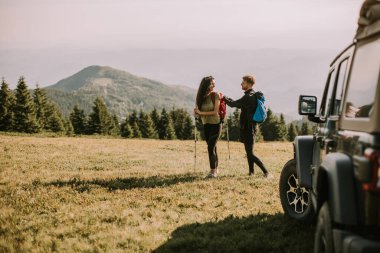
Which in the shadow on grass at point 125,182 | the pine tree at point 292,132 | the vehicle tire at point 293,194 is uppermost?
the vehicle tire at point 293,194

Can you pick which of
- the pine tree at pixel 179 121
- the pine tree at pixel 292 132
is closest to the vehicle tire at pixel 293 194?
the pine tree at pixel 179 121

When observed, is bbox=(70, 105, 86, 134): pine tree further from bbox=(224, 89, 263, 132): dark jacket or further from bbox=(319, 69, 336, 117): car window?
bbox=(319, 69, 336, 117): car window

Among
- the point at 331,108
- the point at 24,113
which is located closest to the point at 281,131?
the point at 24,113

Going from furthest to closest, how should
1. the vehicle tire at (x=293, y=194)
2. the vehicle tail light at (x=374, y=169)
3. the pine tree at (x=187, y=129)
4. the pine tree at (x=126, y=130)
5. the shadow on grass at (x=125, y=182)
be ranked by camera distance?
the pine tree at (x=187, y=129) → the pine tree at (x=126, y=130) → the shadow on grass at (x=125, y=182) → the vehicle tire at (x=293, y=194) → the vehicle tail light at (x=374, y=169)

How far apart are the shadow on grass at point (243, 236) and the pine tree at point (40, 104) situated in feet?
237

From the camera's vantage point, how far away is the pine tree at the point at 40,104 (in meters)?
75.9

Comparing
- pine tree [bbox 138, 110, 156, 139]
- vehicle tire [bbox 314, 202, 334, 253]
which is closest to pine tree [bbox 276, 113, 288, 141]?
pine tree [bbox 138, 110, 156, 139]

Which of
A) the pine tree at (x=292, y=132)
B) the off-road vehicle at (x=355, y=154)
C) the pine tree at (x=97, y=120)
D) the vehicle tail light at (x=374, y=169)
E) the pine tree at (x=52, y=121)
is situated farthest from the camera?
the pine tree at (x=292, y=132)

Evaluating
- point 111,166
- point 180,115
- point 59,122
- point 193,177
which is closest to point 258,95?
point 193,177

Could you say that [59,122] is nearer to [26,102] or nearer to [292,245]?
[26,102]

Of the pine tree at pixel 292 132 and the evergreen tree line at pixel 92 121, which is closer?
the evergreen tree line at pixel 92 121

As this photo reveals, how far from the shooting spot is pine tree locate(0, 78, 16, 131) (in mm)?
62719

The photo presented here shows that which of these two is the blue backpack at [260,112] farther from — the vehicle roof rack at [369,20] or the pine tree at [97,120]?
the pine tree at [97,120]

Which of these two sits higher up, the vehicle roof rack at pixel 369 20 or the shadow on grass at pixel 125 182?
the vehicle roof rack at pixel 369 20
